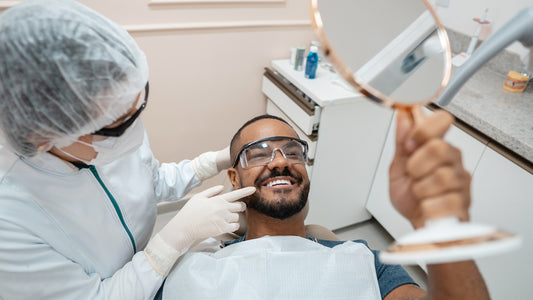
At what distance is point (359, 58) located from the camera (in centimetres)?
64

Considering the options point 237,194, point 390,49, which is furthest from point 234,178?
point 390,49

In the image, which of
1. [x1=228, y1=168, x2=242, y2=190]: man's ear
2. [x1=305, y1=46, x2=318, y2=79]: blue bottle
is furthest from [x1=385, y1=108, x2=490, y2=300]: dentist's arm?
[x1=305, y1=46, x2=318, y2=79]: blue bottle

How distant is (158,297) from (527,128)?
1.65m

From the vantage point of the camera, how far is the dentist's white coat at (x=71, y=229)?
0.81 metres

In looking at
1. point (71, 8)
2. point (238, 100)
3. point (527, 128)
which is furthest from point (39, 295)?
point (527, 128)

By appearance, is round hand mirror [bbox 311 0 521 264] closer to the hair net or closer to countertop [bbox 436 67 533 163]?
the hair net

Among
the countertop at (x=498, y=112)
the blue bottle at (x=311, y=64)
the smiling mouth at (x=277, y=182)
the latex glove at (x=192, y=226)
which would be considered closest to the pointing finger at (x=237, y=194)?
the latex glove at (x=192, y=226)

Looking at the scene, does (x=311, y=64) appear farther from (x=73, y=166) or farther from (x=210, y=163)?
(x=73, y=166)

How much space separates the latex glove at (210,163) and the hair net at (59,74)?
72cm

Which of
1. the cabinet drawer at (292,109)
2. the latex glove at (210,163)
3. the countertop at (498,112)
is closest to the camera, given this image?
the countertop at (498,112)

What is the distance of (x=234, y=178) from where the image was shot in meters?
1.49

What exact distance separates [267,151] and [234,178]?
0.22 meters

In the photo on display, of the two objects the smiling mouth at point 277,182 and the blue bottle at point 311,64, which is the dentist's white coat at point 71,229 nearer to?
the smiling mouth at point 277,182

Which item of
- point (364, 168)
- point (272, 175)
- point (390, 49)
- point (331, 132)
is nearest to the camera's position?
point (390, 49)
